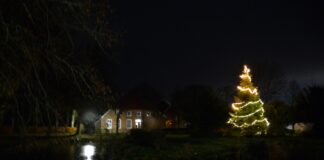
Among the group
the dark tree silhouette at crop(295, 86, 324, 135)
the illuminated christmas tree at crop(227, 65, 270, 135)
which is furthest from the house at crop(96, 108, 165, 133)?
the dark tree silhouette at crop(295, 86, 324, 135)

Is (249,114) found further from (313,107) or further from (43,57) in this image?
(43,57)

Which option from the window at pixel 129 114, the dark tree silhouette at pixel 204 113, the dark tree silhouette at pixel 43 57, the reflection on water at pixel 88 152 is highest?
the window at pixel 129 114

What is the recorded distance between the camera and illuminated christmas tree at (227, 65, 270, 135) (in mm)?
50250

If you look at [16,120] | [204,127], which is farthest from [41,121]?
[204,127]

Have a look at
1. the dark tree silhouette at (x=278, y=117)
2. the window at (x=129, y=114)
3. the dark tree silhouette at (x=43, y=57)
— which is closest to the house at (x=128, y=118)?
the window at (x=129, y=114)

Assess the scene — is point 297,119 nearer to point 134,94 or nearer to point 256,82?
point 256,82

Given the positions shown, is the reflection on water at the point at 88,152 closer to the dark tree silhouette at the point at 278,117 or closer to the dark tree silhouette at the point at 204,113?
the dark tree silhouette at the point at 204,113

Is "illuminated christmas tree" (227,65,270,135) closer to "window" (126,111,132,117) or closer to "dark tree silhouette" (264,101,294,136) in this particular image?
"dark tree silhouette" (264,101,294,136)

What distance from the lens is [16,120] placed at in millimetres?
7152

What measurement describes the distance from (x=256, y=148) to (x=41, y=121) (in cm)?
2023

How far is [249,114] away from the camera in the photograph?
166 ft

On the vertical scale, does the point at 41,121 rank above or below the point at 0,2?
below

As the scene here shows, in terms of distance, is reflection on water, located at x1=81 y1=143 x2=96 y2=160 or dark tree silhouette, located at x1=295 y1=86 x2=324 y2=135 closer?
reflection on water, located at x1=81 y1=143 x2=96 y2=160

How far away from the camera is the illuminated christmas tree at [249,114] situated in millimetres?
50250
